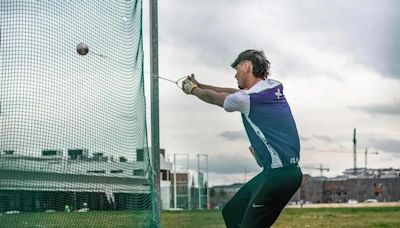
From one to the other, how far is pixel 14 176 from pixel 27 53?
1246 millimetres

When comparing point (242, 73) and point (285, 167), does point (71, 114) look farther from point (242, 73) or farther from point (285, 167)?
point (285, 167)

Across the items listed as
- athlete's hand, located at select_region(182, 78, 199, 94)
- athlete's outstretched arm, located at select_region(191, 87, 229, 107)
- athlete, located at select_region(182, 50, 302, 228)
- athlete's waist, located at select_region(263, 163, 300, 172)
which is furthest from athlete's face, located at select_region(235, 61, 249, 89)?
athlete's waist, located at select_region(263, 163, 300, 172)

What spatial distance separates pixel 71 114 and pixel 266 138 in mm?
3159

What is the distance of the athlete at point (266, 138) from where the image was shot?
20.6ft

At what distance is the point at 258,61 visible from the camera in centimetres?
665

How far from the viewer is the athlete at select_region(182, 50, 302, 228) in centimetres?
629

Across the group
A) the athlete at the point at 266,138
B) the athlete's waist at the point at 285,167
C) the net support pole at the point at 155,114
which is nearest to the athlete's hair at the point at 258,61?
the athlete at the point at 266,138

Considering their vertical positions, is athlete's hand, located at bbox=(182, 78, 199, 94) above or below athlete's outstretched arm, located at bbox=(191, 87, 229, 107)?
above

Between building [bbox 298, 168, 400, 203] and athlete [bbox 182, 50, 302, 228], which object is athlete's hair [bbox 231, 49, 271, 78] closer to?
athlete [bbox 182, 50, 302, 228]

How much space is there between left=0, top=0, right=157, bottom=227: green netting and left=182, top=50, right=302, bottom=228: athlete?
8.80 feet

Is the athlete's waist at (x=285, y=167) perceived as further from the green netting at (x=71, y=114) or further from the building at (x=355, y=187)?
the building at (x=355, y=187)

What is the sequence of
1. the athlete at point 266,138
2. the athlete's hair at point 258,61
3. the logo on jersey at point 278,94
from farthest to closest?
the athlete's hair at point 258,61
the logo on jersey at point 278,94
the athlete at point 266,138

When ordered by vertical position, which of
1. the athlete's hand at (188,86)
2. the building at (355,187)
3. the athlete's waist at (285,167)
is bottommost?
the building at (355,187)

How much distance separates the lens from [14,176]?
8.95 meters
